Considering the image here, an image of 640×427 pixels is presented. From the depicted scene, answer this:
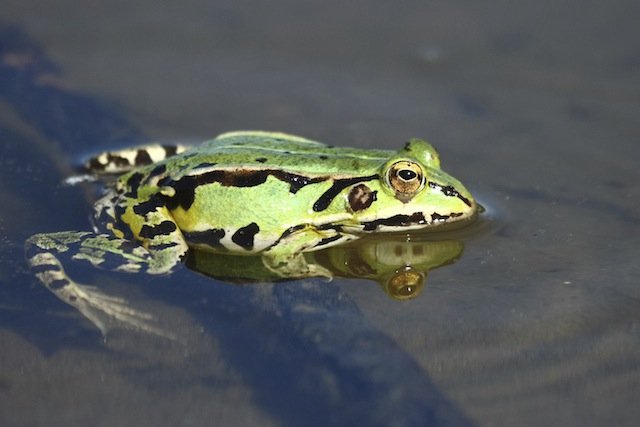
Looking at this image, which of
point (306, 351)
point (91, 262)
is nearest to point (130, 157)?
point (91, 262)

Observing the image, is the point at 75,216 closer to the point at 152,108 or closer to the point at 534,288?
the point at 152,108

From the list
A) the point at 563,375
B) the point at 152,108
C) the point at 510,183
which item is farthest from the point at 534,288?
the point at 152,108

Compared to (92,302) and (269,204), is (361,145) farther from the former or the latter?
(92,302)

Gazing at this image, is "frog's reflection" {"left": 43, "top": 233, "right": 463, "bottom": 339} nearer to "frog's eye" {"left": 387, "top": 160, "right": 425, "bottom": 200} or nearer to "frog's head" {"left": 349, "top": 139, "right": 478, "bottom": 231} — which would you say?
"frog's head" {"left": 349, "top": 139, "right": 478, "bottom": 231}

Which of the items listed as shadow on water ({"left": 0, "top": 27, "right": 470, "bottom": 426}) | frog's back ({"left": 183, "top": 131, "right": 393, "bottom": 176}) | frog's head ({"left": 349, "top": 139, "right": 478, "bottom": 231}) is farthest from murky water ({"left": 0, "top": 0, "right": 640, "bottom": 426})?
frog's back ({"left": 183, "top": 131, "right": 393, "bottom": 176})

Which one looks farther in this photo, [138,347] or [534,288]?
[534,288]

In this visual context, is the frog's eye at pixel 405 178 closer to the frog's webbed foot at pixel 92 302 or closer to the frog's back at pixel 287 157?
the frog's back at pixel 287 157

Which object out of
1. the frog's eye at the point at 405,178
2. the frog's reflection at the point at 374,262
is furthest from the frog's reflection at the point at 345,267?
the frog's eye at the point at 405,178
